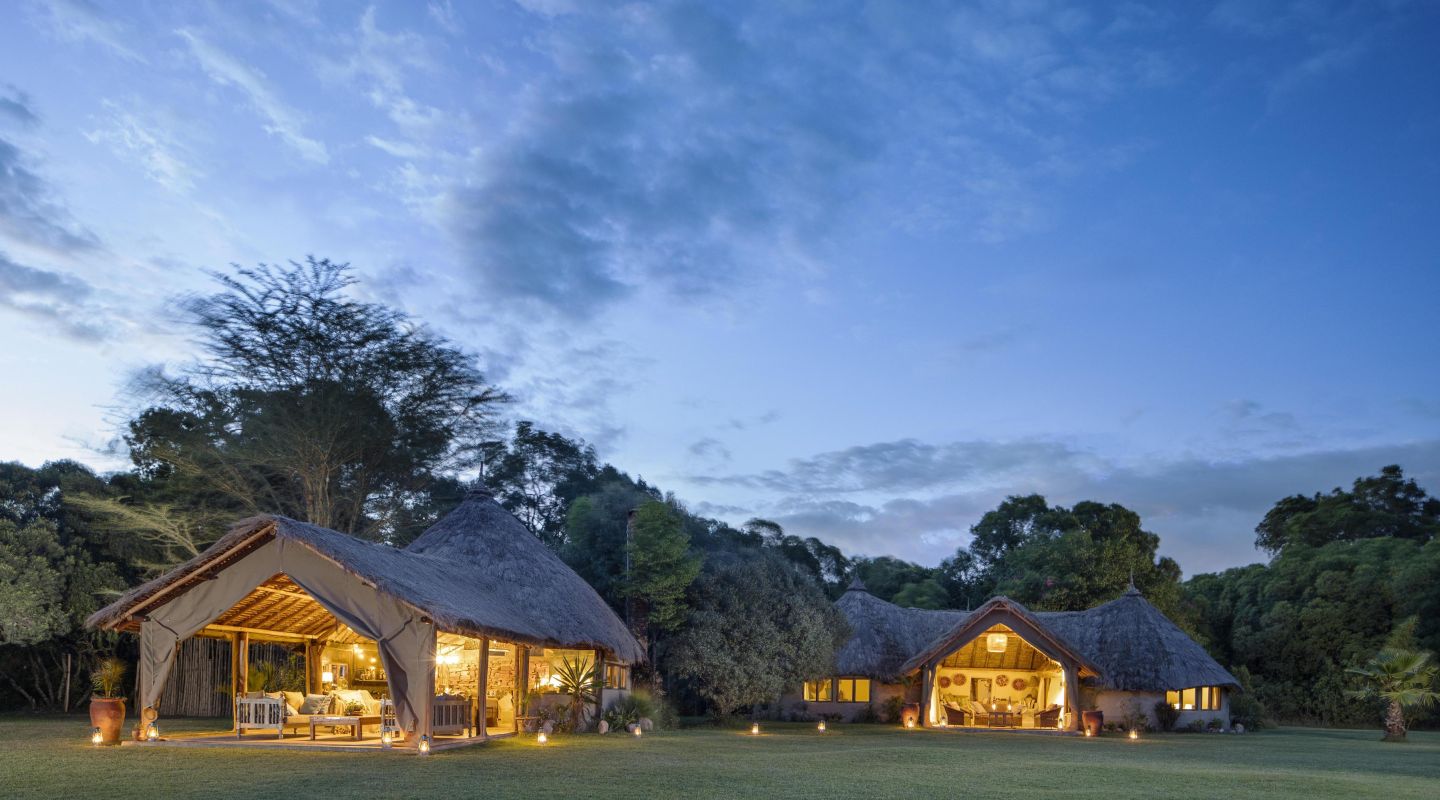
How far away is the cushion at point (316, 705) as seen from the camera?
1880 cm

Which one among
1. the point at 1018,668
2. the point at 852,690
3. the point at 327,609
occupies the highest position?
the point at 327,609

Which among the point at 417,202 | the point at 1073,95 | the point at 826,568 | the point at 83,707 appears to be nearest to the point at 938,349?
the point at 1073,95

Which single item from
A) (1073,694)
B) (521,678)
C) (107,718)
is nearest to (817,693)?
(1073,694)

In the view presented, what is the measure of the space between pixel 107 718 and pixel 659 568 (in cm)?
1200

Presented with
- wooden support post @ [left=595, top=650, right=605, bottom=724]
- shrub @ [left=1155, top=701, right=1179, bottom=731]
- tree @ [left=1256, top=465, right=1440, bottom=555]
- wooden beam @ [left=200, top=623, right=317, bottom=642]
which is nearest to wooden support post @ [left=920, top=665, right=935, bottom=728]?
shrub @ [left=1155, top=701, right=1179, bottom=731]

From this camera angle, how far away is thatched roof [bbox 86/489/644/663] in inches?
645

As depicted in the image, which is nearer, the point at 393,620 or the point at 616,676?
the point at 393,620

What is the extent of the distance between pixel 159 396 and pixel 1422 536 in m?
47.1

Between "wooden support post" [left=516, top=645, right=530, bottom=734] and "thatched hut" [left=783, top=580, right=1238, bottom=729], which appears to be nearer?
"wooden support post" [left=516, top=645, right=530, bottom=734]

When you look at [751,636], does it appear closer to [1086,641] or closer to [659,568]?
[659,568]

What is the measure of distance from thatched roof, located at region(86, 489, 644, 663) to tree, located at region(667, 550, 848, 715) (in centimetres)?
145

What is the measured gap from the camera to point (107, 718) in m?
16.8

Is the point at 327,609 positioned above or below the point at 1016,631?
above

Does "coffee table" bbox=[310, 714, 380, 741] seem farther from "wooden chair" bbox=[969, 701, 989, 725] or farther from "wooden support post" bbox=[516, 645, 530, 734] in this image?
"wooden chair" bbox=[969, 701, 989, 725]
